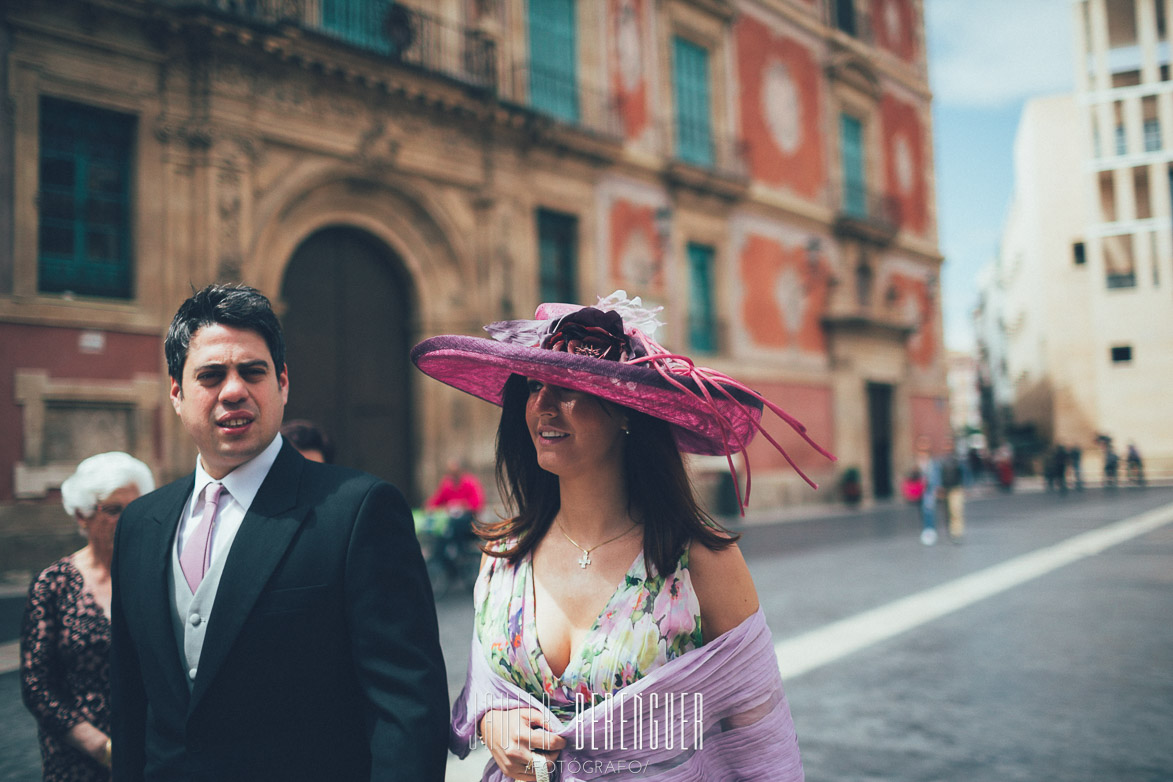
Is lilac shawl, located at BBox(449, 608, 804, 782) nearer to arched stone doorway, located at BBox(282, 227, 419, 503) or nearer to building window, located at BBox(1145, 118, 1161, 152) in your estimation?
arched stone doorway, located at BBox(282, 227, 419, 503)

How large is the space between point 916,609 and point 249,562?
7.25m

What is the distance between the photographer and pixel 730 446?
2.13 m

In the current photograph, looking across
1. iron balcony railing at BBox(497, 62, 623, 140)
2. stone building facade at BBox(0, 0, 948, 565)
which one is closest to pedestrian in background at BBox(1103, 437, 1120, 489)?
stone building facade at BBox(0, 0, 948, 565)

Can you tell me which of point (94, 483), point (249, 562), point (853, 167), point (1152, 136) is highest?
point (1152, 136)

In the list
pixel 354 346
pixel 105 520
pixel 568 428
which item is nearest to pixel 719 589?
pixel 568 428

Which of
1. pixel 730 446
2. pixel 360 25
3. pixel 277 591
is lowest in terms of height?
pixel 277 591

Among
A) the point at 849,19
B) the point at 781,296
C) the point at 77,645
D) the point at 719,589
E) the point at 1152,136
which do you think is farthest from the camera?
the point at 1152,136

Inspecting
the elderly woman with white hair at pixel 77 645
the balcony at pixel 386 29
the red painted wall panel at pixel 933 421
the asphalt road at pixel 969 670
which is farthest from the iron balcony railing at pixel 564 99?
the red painted wall panel at pixel 933 421

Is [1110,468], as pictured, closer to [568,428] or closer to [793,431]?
[793,431]

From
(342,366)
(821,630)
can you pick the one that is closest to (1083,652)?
(821,630)

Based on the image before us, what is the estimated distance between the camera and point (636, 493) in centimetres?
198

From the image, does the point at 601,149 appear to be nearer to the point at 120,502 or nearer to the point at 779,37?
the point at 779,37

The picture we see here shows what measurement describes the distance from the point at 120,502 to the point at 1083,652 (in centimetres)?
625

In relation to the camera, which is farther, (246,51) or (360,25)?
(360,25)
